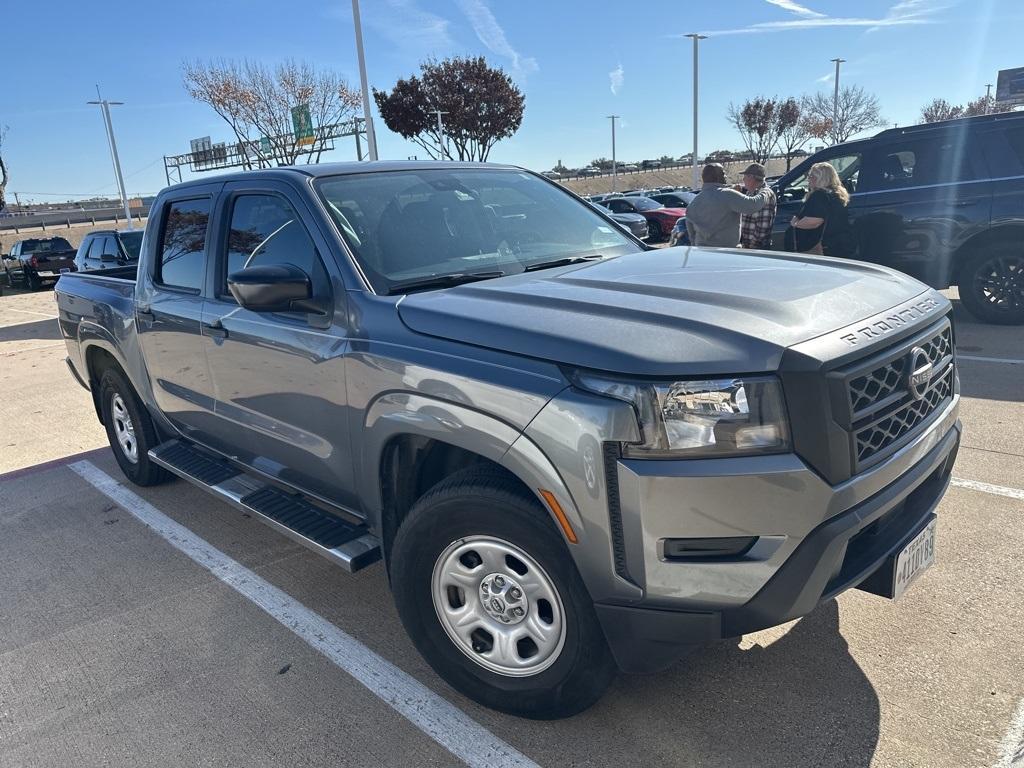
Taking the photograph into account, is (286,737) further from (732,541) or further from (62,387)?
(62,387)

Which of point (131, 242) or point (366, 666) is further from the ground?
point (131, 242)

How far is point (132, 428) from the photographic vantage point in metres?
5.02

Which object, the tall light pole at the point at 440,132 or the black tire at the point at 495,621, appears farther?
the tall light pole at the point at 440,132

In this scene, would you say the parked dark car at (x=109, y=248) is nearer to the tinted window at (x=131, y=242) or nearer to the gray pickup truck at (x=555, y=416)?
the tinted window at (x=131, y=242)

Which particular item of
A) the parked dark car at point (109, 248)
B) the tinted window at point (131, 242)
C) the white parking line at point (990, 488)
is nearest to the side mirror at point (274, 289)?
the white parking line at point (990, 488)

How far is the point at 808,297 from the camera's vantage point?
7.87 feet

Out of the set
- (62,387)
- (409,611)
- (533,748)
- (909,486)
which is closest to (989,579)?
(909,486)

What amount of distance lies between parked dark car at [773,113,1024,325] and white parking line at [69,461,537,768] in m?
7.15

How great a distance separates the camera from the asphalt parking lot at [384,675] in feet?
8.06

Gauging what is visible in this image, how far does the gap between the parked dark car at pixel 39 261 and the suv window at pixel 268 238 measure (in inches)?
876

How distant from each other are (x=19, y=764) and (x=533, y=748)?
1770 mm

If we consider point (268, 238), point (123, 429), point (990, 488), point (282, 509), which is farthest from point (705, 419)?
point (123, 429)

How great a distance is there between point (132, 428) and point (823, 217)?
6682 millimetres

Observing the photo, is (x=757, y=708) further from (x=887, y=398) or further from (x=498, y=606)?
(x=887, y=398)
